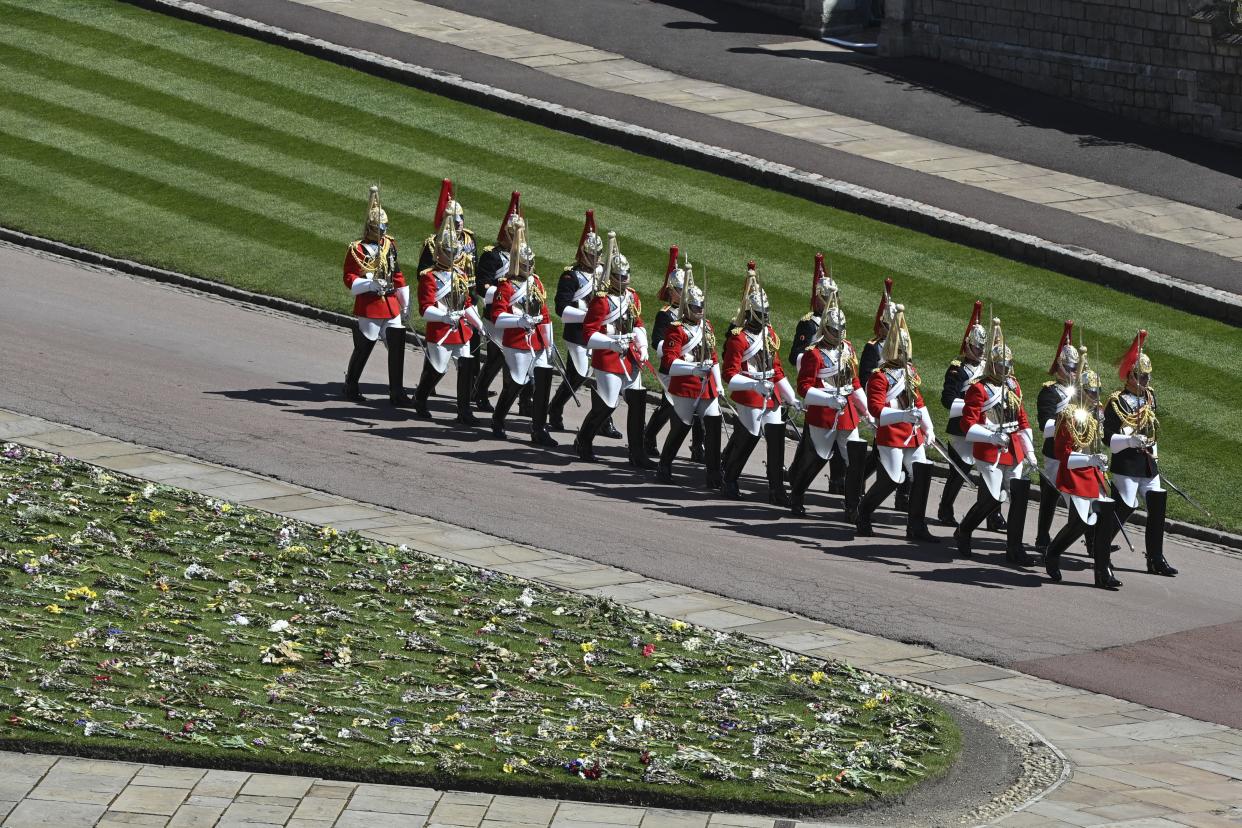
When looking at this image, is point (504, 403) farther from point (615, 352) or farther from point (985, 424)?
point (985, 424)

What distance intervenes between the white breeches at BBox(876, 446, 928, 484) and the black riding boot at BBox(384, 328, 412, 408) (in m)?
5.16

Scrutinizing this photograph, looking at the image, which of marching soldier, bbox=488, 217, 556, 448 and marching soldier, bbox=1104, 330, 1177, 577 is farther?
marching soldier, bbox=488, 217, 556, 448

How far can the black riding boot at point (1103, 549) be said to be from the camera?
53.4ft

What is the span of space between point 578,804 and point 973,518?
6.83 m

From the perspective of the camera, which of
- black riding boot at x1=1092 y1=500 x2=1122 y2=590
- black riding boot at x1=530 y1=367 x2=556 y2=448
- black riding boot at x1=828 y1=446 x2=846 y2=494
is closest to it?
black riding boot at x1=1092 y1=500 x2=1122 y2=590

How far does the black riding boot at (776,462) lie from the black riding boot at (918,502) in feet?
4.20

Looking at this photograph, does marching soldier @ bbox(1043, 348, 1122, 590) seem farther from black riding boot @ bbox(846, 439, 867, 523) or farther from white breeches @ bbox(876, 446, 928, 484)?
black riding boot @ bbox(846, 439, 867, 523)

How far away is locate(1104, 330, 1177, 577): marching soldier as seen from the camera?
16.8 meters

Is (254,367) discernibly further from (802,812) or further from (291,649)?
(802,812)

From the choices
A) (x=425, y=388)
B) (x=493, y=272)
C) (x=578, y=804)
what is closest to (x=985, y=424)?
(x=493, y=272)

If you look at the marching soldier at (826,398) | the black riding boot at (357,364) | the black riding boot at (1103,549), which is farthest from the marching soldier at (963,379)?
the black riding boot at (357,364)

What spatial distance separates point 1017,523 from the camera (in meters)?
16.9

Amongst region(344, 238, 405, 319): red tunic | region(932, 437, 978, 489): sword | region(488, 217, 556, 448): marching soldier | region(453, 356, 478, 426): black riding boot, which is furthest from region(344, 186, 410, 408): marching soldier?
region(932, 437, 978, 489): sword

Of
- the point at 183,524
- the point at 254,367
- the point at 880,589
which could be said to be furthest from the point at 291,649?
the point at 254,367
